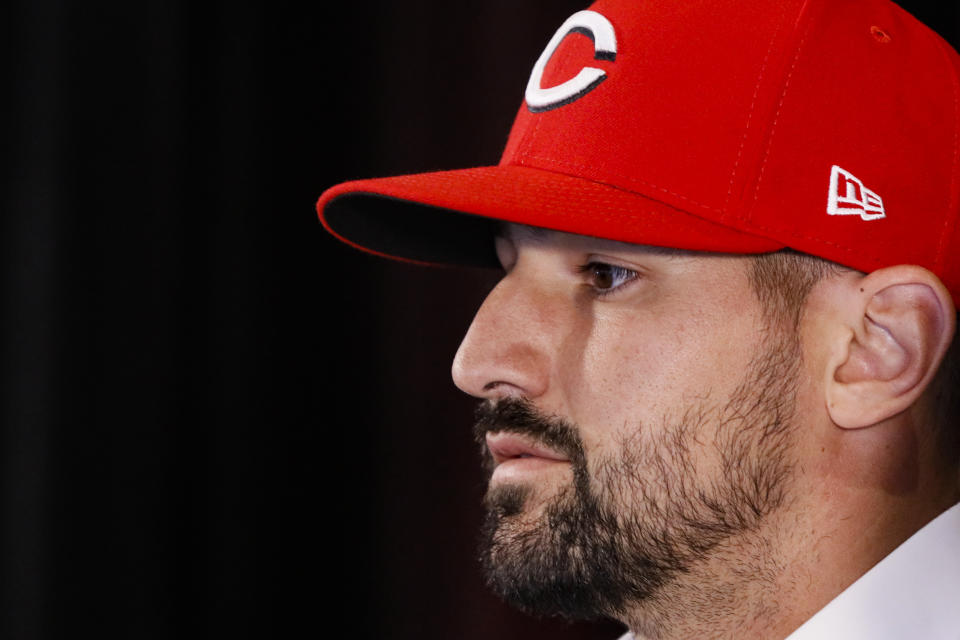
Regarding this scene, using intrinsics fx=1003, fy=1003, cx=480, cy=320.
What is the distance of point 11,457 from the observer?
1451 millimetres

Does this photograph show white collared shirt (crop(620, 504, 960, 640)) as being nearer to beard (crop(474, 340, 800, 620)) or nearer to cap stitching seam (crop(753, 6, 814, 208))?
beard (crop(474, 340, 800, 620))

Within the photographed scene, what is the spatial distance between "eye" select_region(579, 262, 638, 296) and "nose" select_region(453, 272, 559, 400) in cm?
4

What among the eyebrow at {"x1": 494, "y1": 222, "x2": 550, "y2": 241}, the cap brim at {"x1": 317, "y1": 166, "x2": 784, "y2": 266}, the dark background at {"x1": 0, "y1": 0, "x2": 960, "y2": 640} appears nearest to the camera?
the cap brim at {"x1": 317, "y1": 166, "x2": 784, "y2": 266}

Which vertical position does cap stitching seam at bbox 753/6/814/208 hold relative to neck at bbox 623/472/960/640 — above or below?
above

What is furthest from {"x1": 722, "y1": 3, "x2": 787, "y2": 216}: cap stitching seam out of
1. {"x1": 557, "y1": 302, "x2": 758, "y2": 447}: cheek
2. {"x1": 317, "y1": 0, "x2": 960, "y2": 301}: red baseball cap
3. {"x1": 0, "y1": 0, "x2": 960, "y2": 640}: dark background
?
{"x1": 0, "y1": 0, "x2": 960, "y2": 640}: dark background

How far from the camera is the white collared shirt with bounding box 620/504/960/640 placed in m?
0.91

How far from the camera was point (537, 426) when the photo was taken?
961 mm

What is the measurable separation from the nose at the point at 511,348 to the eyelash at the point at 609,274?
0.14 ft

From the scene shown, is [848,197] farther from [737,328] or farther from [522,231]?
[522,231]

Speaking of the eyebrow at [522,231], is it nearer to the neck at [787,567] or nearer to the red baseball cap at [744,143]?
the red baseball cap at [744,143]

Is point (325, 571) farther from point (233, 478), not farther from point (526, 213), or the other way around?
A: point (526, 213)

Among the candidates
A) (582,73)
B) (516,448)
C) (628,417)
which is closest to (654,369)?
(628,417)

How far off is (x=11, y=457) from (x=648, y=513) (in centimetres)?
98

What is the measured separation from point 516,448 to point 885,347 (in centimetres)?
36
